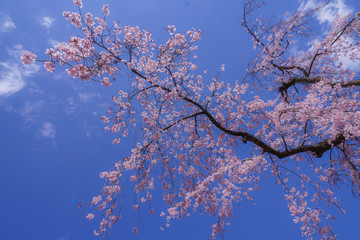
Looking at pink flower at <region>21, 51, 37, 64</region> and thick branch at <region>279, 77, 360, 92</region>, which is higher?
thick branch at <region>279, 77, 360, 92</region>

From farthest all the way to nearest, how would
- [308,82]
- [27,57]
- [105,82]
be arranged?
1. [308,82]
2. [105,82]
3. [27,57]

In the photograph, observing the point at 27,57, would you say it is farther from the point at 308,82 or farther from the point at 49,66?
the point at 308,82

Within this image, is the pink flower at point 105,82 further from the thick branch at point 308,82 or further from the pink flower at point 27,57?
the thick branch at point 308,82

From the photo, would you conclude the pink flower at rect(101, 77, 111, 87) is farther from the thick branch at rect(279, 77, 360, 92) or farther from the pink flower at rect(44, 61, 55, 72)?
the thick branch at rect(279, 77, 360, 92)

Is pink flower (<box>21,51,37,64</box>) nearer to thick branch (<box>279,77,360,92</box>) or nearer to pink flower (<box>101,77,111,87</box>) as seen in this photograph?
pink flower (<box>101,77,111,87</box>)

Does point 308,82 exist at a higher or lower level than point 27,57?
higher

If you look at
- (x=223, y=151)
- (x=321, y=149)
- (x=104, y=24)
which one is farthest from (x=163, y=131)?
(x=321, y=149)

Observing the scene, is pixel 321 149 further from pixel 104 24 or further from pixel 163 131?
pixel 104 24

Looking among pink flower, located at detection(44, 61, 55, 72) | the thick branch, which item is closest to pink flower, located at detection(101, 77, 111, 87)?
pink flower, located at detection(44, 61, 55, 72)

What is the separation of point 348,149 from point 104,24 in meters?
8.70

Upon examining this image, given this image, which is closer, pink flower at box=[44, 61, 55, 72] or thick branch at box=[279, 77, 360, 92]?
pink flower at box=[44, 61, 55, 72]

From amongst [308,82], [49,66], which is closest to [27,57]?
[49,66]

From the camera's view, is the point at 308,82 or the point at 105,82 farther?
the point at 308,82

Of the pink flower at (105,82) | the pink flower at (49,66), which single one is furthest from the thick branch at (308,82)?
the pink flower at (49,66)
